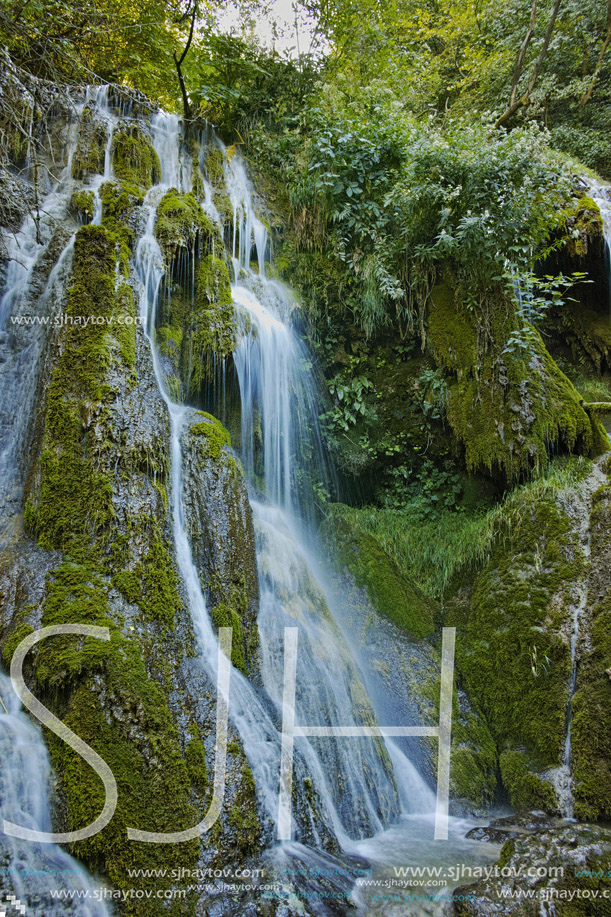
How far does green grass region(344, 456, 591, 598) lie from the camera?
5.09 metres

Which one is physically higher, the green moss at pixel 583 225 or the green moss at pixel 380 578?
the green moss at pixel 583 225

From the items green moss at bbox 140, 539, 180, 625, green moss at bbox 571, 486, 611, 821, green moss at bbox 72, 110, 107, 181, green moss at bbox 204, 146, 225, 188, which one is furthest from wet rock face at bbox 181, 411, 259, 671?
green moss at bbox 204, 146, 225, 188

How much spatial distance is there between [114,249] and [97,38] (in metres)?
6.72

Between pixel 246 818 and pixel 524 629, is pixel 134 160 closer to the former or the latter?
pixel 524 629

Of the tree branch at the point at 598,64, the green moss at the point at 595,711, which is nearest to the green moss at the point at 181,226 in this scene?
the green moss at the point at 595,711

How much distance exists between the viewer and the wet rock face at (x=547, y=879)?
257 centimetres

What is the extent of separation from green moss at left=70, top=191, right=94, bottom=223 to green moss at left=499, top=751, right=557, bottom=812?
7016mm

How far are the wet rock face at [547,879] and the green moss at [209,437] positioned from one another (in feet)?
11.2

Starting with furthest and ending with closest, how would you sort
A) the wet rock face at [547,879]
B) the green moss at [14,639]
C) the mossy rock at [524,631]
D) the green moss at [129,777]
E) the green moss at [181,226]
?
the green moss at [181,226] → the mossy rock at [524,631] → the green moss at [14,639] → the wet rock face at [547,879] → the green moss at [129,777]

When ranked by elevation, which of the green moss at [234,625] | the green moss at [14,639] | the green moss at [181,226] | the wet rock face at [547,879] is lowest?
the wet rock face at [547,879]

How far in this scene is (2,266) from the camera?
5.51 meters

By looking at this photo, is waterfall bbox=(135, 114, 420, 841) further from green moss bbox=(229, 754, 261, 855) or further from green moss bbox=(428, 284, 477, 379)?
green moss bbox=(428, 284, 477, 379)

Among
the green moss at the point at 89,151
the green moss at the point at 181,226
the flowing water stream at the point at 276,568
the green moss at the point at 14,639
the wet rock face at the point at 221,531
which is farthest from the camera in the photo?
the green moss at the point at 89,151

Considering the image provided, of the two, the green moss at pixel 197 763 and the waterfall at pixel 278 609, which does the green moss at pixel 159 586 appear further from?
the green moss at pixel 197 763
